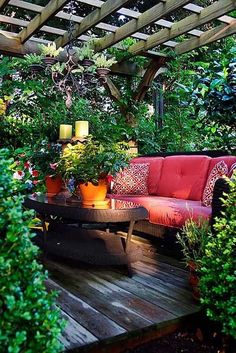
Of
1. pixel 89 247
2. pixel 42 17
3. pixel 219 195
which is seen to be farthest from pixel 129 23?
pixel 219 195

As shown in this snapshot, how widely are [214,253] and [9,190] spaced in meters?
1.12

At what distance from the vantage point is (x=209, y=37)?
4664mm

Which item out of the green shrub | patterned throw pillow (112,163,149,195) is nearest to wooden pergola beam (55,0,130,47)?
patterned throw pillow (112,163,149,195)

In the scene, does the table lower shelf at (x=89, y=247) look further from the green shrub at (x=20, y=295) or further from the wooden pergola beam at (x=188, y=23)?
the wooden pergola beam at (x=188, y=23)

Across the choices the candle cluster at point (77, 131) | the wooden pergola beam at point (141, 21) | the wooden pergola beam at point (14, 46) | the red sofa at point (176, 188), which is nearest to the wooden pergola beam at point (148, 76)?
the wooden pergola beam at point (141, 21)

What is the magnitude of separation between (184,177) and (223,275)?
2199mm

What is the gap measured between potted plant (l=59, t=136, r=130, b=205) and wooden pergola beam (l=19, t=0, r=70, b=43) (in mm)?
1876

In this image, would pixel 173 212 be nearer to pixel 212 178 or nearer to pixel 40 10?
pixel 212 178

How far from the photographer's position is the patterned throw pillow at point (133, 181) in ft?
13.1

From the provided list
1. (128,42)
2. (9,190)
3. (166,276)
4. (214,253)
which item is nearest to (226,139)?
(214,253)

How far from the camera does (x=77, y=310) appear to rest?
5.88 ft

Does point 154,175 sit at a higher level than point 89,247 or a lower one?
higher

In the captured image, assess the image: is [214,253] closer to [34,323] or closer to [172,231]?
[34,323]

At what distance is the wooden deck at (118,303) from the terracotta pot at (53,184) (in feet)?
2.38
